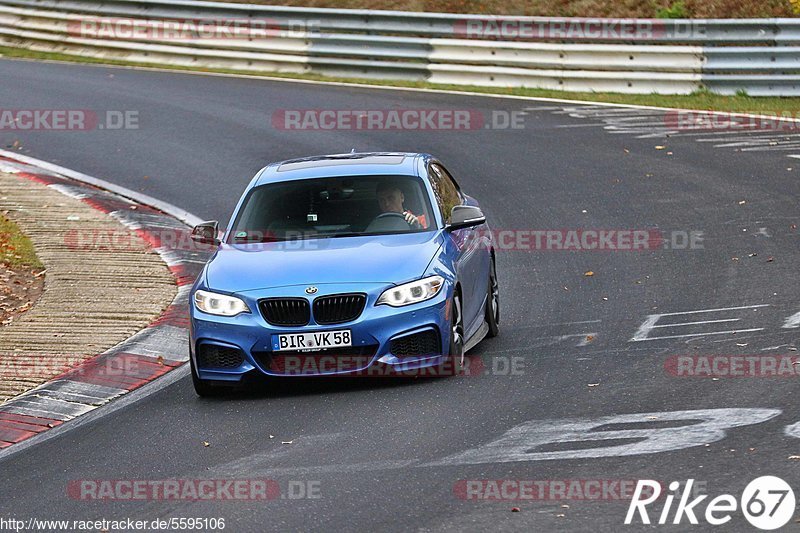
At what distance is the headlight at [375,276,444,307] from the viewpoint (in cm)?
977

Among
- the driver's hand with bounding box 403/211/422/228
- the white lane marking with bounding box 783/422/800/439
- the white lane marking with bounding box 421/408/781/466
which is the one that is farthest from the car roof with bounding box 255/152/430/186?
the white lane marking with bounding box 783/422/800/439

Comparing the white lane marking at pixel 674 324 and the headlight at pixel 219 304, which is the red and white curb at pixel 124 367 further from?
the white lane marking at pixel 674 324

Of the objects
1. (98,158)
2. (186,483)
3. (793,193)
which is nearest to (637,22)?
(793,193)

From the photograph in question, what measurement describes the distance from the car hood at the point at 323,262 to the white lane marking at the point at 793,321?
2801 millimetres

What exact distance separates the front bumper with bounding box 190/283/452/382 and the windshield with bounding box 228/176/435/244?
3.71 ft

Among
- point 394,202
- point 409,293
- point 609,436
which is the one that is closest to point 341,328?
A: point 409,293

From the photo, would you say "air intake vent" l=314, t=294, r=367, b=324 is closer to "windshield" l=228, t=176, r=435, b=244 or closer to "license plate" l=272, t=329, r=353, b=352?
"license plate" l=272, t=329, r=353, b=352

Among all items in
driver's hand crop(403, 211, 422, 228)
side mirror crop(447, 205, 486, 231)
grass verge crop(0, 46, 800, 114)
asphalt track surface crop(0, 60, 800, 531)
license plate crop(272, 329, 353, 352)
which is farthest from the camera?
grass verge crop(0, 46, 800, 114)

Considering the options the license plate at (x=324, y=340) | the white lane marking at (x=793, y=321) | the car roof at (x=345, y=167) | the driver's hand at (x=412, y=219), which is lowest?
the white lane marking at (x=793, y=321)

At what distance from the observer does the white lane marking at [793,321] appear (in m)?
11.0

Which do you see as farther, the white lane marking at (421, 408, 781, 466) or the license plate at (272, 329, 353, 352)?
the license plate at (272, 329, 353, 352)

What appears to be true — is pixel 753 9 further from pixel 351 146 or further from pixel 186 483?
pixel 186 483

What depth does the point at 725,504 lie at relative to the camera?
262 inches

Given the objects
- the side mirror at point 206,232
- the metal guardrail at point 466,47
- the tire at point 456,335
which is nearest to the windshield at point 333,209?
the side mirror at point 206,232
